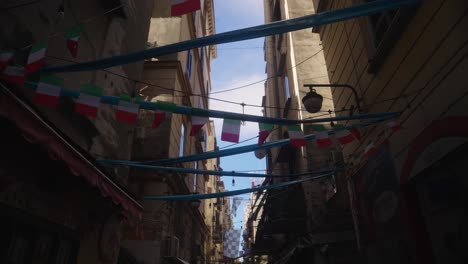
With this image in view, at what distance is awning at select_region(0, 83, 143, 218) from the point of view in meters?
3.25

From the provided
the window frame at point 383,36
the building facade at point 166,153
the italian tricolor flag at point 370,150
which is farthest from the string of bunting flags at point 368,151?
the building facade at point 166,153

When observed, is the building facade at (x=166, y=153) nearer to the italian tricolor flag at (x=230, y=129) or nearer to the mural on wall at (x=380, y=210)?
the italian tricolor flag at (x=230, y=129)

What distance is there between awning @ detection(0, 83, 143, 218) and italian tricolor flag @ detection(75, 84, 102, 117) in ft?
1.68

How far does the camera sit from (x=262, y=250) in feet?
54.6

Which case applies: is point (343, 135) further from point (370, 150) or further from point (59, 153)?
point (59, 153)

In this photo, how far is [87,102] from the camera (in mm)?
4590

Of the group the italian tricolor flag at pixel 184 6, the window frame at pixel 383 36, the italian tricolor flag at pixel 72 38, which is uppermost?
the window frame at pixel 383 36

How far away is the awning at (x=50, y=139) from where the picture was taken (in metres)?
3.25

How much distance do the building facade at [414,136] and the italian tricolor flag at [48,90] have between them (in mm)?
5124

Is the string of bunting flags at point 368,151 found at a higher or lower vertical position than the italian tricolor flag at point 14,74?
higher

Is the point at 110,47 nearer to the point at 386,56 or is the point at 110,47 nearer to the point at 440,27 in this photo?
the point at 386,56

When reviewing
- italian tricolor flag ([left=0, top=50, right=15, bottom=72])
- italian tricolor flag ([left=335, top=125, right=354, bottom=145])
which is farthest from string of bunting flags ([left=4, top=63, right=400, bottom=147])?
italian tricolor flag ([left=335, top=125, right=354, bottom=145])

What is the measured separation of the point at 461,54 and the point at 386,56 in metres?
2.09

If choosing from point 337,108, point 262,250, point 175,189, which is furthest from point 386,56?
point 262,250
